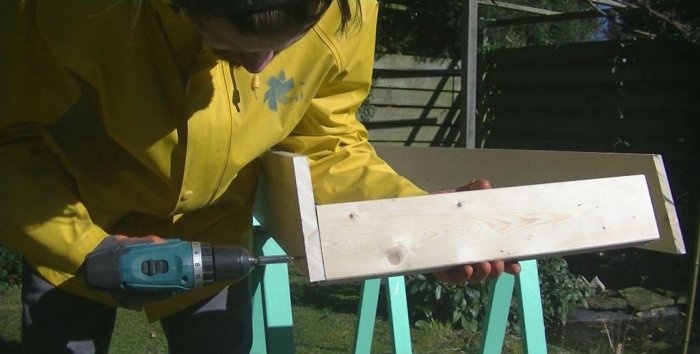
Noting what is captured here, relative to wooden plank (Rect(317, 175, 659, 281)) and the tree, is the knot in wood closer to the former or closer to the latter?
wooden plank (Rect(317, 175, 659, 281))

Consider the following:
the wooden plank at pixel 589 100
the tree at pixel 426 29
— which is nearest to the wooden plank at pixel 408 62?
the tree at pixel 426 29

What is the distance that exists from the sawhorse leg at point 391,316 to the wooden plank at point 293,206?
32.5 inches

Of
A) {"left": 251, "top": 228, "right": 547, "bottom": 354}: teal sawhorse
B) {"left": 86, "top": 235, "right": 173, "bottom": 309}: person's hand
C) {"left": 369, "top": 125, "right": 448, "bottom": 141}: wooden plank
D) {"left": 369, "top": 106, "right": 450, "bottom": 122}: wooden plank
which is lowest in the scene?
{"left": 369, "top": 125, "right": 448, "bottom": 141}: wooden plank

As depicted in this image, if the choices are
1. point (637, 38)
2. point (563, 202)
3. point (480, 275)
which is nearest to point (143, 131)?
point (480, 275)

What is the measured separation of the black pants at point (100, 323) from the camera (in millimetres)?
1789

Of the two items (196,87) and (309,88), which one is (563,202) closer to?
(309,88)

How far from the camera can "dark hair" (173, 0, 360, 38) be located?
3.94ft

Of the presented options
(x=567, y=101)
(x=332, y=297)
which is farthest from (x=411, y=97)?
(x=332, y=297)

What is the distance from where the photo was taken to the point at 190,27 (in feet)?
4.95

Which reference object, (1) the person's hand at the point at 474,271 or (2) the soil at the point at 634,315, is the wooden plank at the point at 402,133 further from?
(1) the person's hand at the point at 474,271

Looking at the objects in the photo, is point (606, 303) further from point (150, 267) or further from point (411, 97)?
point (150, 267)

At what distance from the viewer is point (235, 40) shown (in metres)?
1.27

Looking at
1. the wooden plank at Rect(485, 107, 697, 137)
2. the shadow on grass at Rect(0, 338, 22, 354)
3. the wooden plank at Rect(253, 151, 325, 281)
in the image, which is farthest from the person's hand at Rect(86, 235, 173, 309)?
the wooden plank at Rect(485, 107, 697, 137)

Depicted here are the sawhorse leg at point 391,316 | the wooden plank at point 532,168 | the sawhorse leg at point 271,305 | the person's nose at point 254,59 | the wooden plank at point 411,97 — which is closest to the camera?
the person's nose at point 254,59
